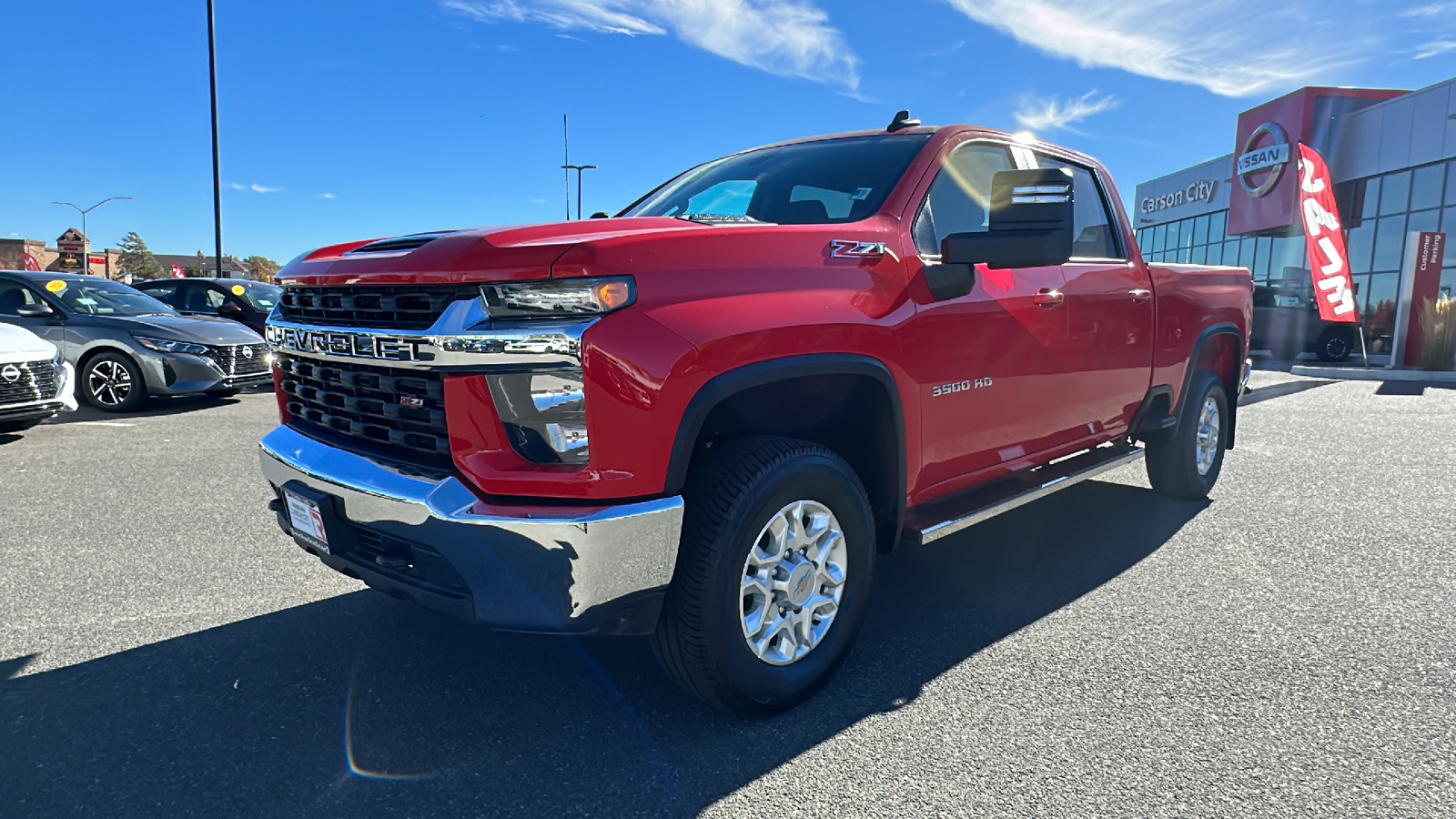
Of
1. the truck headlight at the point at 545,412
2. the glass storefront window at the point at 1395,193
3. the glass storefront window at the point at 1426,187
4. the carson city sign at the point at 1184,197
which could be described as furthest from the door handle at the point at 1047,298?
the carson city sign at the point at 1184,197

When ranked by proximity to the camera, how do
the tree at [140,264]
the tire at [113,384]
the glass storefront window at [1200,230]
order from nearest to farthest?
the tire at [113,384] → the glass storefront window at [1200,230] → the tree at [140,264]

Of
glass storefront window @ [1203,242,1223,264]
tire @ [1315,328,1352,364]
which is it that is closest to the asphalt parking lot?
tire @ [1315,328,1352,364]

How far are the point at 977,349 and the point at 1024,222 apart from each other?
536 mm

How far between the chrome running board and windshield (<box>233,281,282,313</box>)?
439 inches

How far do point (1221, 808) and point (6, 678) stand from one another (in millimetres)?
3641

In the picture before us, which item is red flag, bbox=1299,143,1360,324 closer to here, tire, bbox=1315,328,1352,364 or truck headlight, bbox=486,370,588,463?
tire, bbox=1315,328,1352,364

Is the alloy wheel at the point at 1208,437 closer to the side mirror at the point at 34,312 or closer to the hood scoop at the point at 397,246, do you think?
the hood scoop at the point at 397,246

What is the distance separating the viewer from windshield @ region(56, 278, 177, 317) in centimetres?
917

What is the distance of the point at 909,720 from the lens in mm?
2697

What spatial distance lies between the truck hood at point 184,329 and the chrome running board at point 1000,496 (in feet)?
27.8

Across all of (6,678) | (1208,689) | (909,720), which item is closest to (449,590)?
(909,720)

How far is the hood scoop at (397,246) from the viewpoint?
252 cm

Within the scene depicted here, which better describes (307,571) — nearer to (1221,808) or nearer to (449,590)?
(449,590)

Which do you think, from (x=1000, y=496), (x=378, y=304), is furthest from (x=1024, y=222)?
(x=378, y=304)
